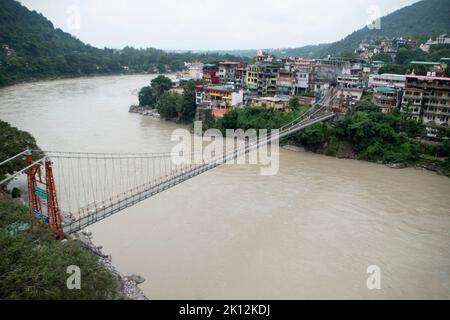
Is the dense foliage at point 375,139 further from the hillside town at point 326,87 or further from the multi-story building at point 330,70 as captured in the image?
the multi-story building at point 330,70

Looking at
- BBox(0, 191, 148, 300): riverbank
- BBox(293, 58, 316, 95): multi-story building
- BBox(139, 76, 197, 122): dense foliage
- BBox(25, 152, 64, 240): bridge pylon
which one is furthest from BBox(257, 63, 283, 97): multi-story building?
BBox(0, 191, 148, 300): riverbank

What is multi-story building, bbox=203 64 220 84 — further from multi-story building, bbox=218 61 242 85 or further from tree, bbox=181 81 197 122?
tree, bbox=181 81 197 122

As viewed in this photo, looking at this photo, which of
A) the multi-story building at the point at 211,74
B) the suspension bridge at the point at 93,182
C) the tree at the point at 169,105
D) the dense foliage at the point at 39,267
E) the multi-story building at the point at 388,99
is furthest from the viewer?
the multi-story building at the point at 211,74

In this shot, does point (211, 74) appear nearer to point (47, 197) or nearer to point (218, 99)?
point (218, 99)

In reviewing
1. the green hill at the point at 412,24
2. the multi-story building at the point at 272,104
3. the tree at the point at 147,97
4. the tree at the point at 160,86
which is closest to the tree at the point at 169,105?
the tree at the point at 147,97

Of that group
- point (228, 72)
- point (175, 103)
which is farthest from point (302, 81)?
point (175, 103)
